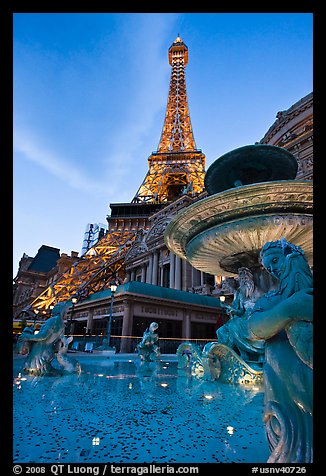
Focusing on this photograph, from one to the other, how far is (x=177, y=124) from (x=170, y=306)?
5722 centimetres

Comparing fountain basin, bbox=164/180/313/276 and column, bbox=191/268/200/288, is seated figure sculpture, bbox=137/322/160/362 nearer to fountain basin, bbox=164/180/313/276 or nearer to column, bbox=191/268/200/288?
fountain basin, bbox=164/180/313/276

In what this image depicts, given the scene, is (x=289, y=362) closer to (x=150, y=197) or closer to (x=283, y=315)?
(x=283, y=315)

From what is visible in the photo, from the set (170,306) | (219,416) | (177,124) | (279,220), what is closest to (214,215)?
(279,220)

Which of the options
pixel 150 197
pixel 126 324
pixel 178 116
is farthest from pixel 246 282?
pixel 178 116

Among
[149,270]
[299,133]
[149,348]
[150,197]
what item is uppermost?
[150,197]

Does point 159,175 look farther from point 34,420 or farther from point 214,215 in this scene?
point 34,420

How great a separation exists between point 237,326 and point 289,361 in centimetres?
477

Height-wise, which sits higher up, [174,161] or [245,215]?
[174,161]

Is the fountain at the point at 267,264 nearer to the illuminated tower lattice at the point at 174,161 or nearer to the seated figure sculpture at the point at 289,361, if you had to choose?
the seated figure sculpture at the point at 289,361

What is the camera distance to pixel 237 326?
6.00 m

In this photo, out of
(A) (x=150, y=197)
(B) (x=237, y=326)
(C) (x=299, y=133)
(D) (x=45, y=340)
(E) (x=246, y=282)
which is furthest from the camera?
(A) (x=150, y=197)

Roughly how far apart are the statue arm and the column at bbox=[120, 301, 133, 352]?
14.8 meters
